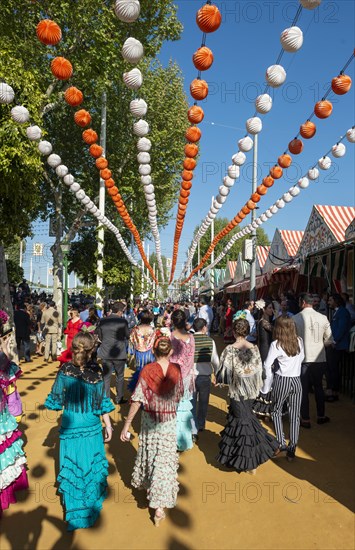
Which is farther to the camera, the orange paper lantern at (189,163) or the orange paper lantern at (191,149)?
the orange paper lantern at (189,163)

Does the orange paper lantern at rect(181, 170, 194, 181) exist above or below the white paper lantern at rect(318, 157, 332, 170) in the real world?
below

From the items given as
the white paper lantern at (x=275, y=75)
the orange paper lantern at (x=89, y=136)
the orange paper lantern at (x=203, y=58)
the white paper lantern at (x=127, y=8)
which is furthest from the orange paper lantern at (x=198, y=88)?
the orange paper lantern at (x=89, y=136)

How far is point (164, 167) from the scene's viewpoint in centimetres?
2166

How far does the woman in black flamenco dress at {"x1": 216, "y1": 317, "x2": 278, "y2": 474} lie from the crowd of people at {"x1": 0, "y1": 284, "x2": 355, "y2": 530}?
0.01 meters

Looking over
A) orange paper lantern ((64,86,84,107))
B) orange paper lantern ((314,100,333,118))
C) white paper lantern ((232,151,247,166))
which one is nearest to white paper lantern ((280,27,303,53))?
orange paper lantern ((314,100,333,118))

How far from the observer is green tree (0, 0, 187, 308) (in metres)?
7.68

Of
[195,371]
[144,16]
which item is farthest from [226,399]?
[144,16]

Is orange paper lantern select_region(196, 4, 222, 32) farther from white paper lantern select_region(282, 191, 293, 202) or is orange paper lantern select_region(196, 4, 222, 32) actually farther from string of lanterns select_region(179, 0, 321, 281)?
white paper lantern select_region(282, 191, 293, 202)

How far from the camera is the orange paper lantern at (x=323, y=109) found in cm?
555

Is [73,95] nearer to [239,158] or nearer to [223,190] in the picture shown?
[239,158]

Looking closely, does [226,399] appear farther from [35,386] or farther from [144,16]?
[144,16]

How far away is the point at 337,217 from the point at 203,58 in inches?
333

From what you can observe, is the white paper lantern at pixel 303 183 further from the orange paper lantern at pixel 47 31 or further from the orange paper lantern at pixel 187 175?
the orange paper lantern at pixel 47 31

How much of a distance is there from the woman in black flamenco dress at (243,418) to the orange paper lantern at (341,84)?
343cm
